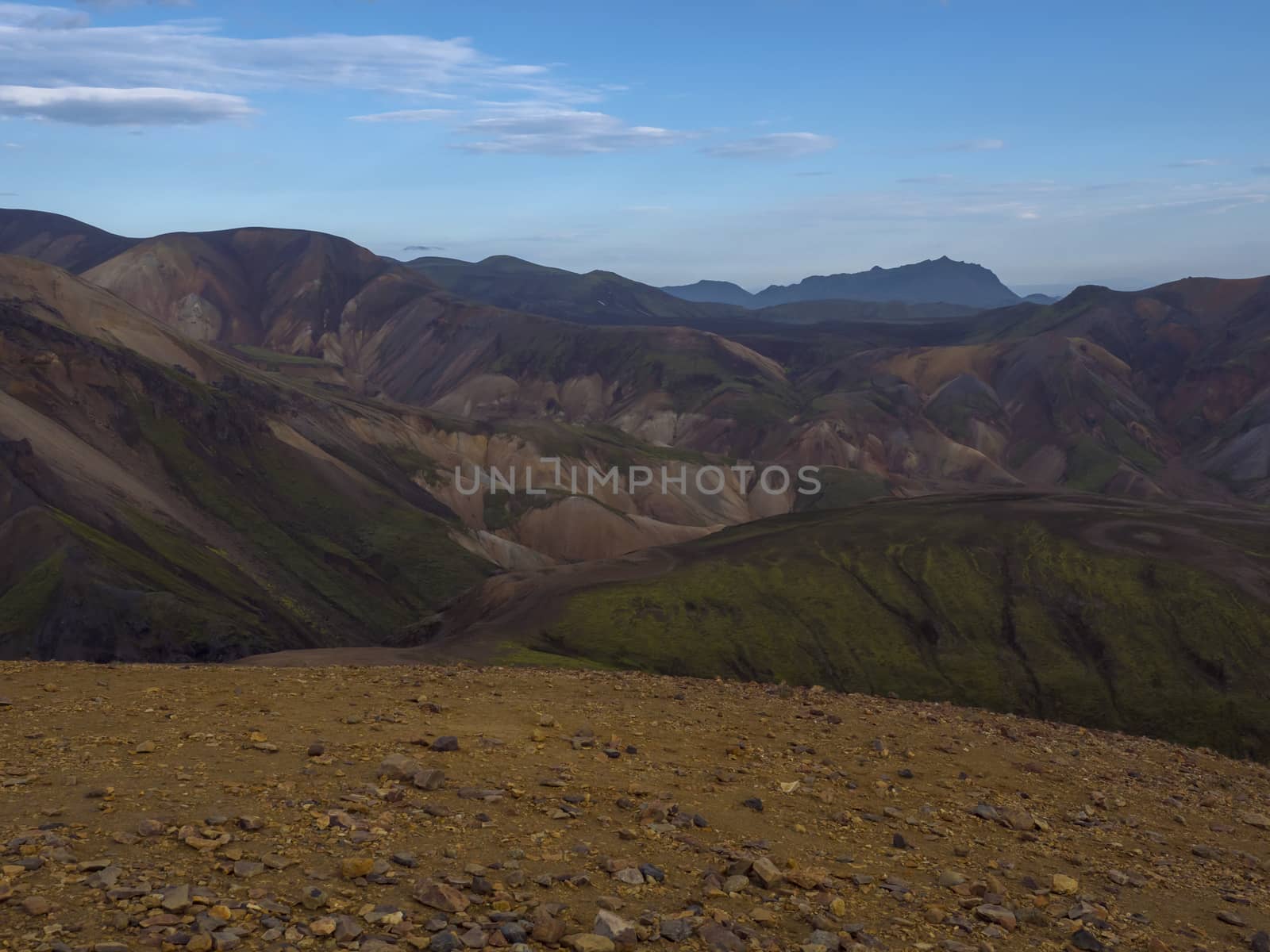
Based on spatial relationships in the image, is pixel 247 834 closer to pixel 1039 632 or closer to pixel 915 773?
pixel 915 773

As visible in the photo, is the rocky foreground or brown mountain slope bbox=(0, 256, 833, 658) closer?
the rocky foreground

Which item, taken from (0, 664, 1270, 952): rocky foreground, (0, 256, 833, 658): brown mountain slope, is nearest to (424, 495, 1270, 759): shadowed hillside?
(0, 256, 833, 658): brown mountain slope

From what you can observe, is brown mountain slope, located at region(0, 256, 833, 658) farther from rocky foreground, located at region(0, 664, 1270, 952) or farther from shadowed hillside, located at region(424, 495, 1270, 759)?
rocky foreground, located at region(0, 664, 1270, 952)

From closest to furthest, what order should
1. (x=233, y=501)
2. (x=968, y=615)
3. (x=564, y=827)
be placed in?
(x=564, y=827) < (x=968, y=615) < (x=233, y=501)

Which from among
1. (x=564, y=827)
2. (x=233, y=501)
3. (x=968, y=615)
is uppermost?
(x=564, y=827)

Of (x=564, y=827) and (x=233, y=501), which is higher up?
(x=564, y=827)

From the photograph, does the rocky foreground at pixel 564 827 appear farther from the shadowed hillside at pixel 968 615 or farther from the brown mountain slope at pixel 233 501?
the brown mountain slope at pixel 233 501

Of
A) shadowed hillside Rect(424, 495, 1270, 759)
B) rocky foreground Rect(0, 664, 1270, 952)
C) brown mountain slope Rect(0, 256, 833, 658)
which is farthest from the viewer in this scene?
brown mountain slope Rect(0, 256, 833, 658)

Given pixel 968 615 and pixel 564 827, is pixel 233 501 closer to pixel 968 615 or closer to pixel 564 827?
pixel 968 615

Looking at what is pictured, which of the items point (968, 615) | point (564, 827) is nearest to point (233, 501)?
point (968, 615)
